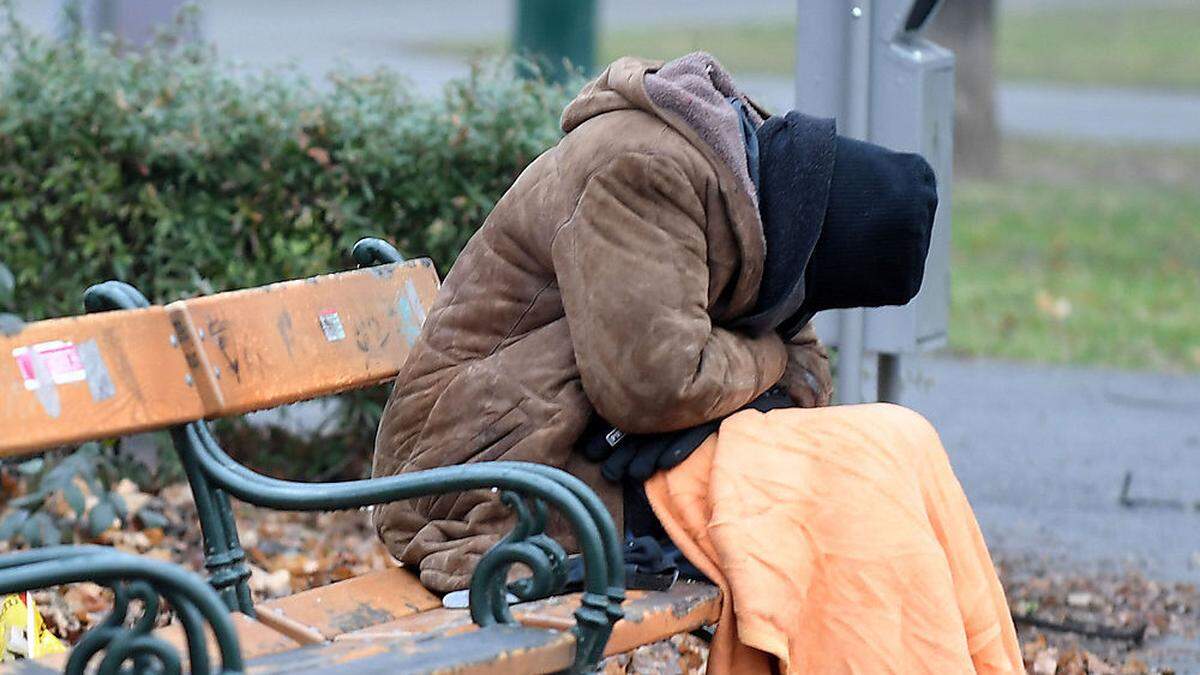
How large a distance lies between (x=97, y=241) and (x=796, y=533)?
2.84 metres

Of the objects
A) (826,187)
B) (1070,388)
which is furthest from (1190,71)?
(826,187)

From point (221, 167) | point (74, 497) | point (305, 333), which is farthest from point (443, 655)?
point (221, 167)

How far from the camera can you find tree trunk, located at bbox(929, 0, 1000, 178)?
14.8 m

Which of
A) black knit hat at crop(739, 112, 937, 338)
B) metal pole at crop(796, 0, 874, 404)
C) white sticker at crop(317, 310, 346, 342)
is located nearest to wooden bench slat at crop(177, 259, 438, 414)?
white sticker at crop(317, 310, 346, 342)

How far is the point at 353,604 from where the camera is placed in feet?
10.3

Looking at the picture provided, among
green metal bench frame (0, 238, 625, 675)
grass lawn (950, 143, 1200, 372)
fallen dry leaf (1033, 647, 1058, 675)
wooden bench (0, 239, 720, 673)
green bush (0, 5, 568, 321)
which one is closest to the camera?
green metal bench frame (0, 238, 625, 675)

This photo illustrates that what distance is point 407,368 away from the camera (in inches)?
130

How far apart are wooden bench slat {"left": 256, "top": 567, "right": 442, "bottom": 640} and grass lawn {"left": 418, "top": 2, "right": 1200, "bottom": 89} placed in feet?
60.0

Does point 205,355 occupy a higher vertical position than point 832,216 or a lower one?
→ lower

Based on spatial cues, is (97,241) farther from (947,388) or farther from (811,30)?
(947,388)

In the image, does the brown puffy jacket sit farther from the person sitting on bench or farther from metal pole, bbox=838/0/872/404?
metal pole, bbox=838/0/872/404

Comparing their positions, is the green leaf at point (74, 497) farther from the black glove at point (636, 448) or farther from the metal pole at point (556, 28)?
the metal pole at point (556, 28)

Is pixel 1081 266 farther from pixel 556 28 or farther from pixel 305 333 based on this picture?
pixel 305 333

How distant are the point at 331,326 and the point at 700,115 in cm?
83
